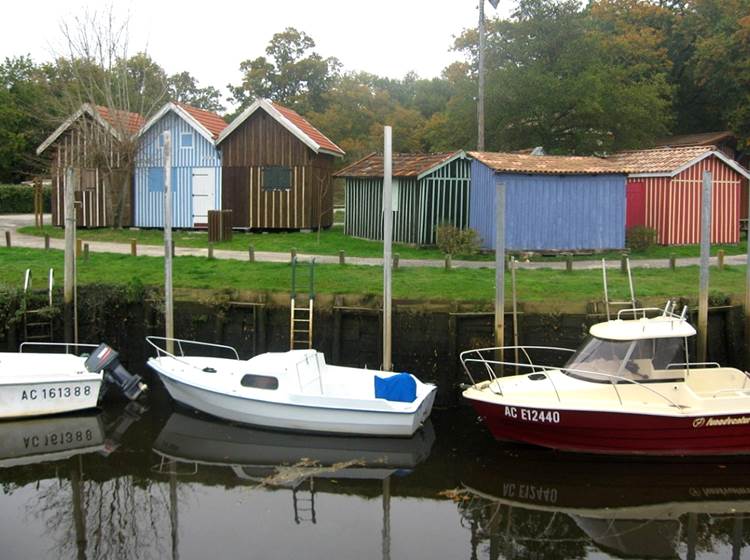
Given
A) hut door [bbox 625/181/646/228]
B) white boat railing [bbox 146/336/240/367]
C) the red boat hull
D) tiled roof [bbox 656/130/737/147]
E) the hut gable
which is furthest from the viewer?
tiled roof [bbox 656/130/737/147]

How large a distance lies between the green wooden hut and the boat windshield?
12.1 m

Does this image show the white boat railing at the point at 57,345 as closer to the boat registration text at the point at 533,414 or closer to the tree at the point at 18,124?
the boat registration text at the point at 533,414

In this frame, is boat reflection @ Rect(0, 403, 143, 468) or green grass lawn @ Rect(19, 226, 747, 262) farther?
green grass lawn @ Rect(19, 226, 747, 262)

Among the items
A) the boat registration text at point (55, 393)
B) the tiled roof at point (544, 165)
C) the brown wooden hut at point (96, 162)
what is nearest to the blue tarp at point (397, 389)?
the boat registration text at point (55, 393)

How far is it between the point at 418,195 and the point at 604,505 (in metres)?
15.9

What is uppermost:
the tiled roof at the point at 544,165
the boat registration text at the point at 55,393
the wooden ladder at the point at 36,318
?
the tiled roof at the point at 544,165

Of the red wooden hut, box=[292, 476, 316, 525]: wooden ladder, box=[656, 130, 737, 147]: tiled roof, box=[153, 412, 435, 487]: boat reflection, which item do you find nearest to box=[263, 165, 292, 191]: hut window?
the red wooden hut

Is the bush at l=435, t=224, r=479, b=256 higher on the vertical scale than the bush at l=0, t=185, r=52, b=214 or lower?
lower

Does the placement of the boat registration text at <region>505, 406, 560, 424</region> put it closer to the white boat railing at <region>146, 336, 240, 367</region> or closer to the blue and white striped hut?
the white boat railing at <region>146, 336, 240, 367</region>

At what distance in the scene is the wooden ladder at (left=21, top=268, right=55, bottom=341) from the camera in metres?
19.6

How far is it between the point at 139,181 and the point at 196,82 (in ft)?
135

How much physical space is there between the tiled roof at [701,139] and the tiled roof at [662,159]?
15.9 metres

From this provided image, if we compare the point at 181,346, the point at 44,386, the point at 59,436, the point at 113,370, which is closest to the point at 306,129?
the point at 181,346

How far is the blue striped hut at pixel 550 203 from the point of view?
82.7 ft
